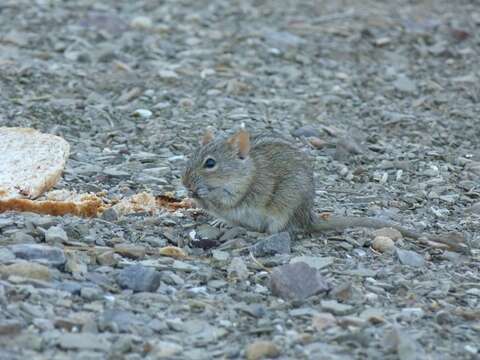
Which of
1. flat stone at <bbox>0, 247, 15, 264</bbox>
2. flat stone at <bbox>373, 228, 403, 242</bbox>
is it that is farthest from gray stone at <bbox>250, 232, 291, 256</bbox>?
flat stone at <bbox>0, 247, 15, 264</bbox>

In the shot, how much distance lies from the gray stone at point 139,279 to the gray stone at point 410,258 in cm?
160

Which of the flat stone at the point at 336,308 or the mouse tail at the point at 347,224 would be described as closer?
the flat stone at the point at 336,308

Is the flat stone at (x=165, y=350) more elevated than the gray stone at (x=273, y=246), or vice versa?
the flat stone at (x=165, y=350)

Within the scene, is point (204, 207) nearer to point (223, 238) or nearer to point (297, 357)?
point (223, 238)

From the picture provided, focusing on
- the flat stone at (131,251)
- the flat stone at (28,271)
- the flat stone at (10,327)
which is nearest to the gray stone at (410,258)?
the flat stone at (131,251)

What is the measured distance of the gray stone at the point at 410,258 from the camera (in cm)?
685

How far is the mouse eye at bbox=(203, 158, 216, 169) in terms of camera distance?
24.2 feet

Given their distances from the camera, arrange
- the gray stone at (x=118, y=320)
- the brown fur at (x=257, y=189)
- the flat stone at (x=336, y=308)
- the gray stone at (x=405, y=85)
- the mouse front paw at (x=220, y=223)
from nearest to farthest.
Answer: the gray stone at (x=118, y=320)
the flat stone at (x=336, y=308)
the brown fur at (x=257, y=189)
the mouse front paw at (x=220, y=223)
the gray stone at (x=405, y=85)

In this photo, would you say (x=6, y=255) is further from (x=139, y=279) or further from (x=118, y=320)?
(x=118, y=320)

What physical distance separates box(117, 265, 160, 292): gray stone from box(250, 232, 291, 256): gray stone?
0.90 m

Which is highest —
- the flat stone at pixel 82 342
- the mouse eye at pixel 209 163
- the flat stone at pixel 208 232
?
the mouse eye at pixel 209 163

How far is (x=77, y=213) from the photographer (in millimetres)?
7250

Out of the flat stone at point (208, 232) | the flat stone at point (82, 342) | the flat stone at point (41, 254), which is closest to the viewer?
the flat stone at point (82, 342)

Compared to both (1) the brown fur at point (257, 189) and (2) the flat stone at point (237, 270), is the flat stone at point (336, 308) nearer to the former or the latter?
(2) the flat stone at point (237, 270)
